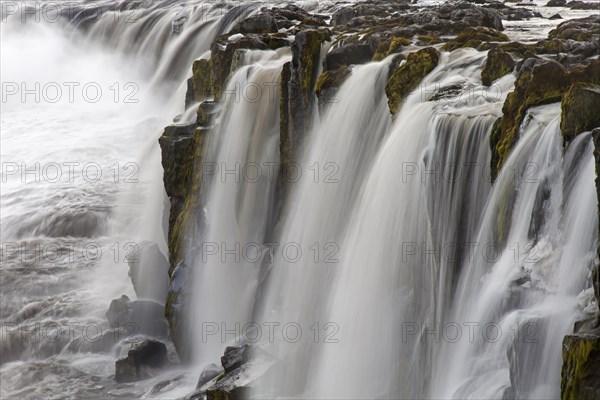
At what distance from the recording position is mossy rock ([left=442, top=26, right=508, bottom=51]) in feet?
46.1

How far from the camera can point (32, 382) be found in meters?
13.6

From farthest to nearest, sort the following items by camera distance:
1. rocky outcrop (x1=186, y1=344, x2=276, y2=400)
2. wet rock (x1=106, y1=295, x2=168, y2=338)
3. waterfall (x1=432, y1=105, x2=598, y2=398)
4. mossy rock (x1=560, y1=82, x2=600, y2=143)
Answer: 1. wet rock (x1=106, y1=295, x2=168, y2=338)
2. rocky outcrop (x1=186, y1=344, x2=276, y2=400)
3. mossy rock (x1=560, y1=82, x2=600, y2=143)
4. waterfall (x1=432, y1=105, x2=598, y2=398)

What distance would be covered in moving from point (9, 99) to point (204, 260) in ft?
61.8

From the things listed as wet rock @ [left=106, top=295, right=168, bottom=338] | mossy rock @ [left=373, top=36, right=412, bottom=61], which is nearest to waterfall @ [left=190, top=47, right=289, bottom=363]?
wet rock @ [left=106, top=295, right=168, bottom=338]

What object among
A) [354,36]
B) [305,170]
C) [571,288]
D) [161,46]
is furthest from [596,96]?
[161,46]

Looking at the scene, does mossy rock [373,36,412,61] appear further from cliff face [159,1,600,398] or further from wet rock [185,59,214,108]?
wet rock [185,59,214,108]

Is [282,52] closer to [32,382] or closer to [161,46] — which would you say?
[32,382]

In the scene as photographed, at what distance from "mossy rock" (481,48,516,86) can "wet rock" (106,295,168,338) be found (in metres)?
7.09

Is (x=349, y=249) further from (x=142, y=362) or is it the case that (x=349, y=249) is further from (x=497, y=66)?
(x=142, y=362)

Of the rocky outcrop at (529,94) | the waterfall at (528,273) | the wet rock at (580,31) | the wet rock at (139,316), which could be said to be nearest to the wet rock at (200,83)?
the wet rock at (139,316)

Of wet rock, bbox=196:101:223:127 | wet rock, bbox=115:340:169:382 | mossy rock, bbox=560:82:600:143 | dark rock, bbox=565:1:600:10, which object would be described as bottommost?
wet rock, bbox=115:340:169:382

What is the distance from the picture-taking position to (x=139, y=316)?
15148mm

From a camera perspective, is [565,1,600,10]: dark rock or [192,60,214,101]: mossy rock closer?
[192,60,214,101]: mossy rock

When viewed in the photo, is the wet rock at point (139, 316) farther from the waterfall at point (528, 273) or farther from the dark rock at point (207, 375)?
the waterfall at point (528, 273)
